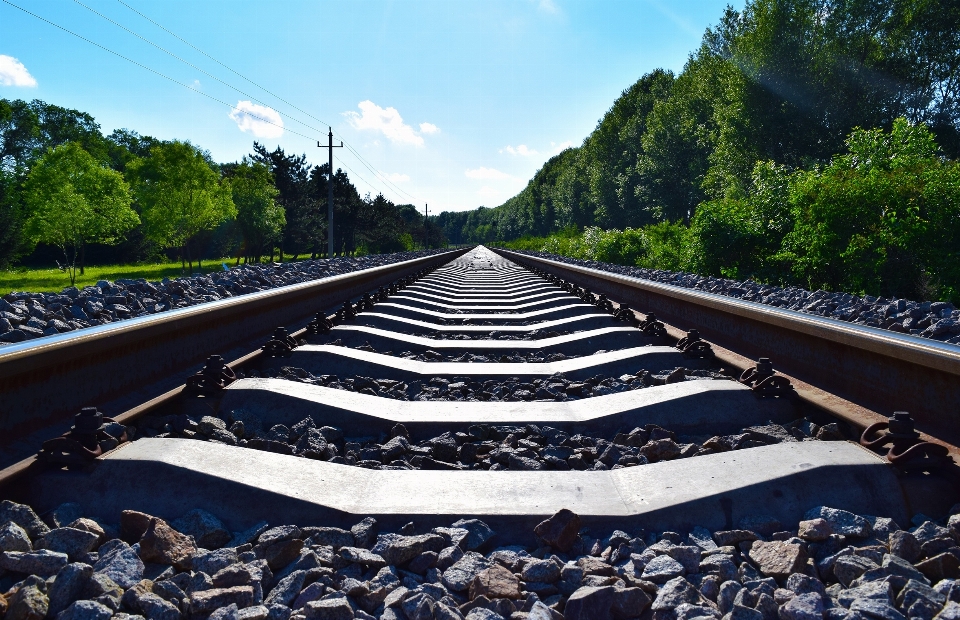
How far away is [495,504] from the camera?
6.15 ft

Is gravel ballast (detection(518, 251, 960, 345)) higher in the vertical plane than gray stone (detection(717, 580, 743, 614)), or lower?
higher

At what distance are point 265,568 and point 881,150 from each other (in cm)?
1507

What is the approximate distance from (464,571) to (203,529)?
76cm

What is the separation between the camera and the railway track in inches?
57.9

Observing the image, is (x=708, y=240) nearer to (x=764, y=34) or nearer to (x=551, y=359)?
(x=551, y=359)

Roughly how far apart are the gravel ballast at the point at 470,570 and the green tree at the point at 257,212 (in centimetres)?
6411

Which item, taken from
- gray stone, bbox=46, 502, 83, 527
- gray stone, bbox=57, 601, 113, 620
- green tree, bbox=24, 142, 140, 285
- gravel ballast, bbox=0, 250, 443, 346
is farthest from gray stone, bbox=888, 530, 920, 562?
green tree, bbox=24, 142, 140, 285

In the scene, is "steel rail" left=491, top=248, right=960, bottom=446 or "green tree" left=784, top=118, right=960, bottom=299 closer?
"steel rail" left=491, top=248, right=960, bottom=446

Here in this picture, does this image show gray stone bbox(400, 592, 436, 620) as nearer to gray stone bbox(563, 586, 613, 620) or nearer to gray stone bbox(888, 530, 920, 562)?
gray stone bbox(563, 586, 613, 620)

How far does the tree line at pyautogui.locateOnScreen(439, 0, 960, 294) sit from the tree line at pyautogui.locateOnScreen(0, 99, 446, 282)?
31311 millimetres

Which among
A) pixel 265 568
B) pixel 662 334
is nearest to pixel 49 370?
pixel 265 568

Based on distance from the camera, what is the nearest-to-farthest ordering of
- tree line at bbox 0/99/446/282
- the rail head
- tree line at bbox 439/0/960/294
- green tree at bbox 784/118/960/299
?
the rail head
green tree at bbox 784/118/960/299
tree line at bbox 439/0/960/294
tree line at bbox 0/99/446/282

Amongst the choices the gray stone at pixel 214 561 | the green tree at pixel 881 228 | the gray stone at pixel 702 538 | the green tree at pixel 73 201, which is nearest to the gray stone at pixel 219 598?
the gray stone at pixel 214 561

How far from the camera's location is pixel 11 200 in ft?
157
